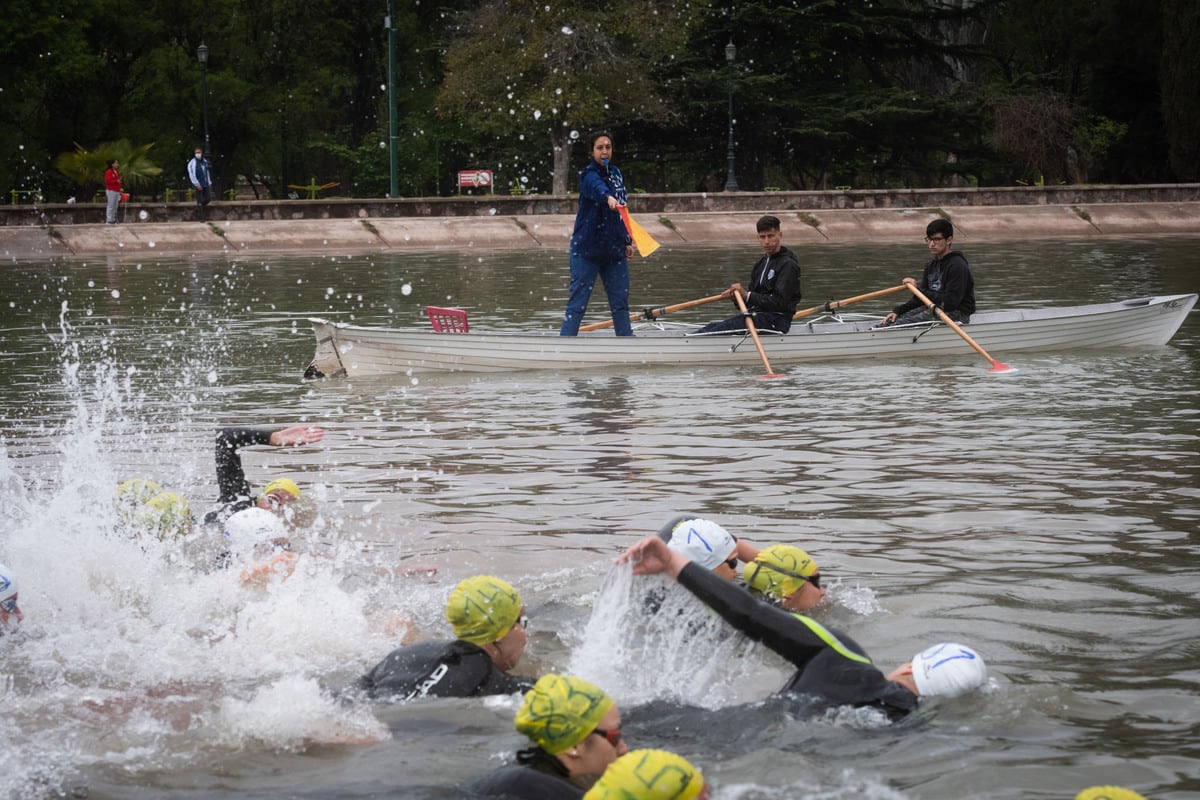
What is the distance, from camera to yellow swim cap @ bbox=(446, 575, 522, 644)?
661cm

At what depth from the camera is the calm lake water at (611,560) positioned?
6.29 m

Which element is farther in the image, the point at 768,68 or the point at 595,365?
the point at 768,68

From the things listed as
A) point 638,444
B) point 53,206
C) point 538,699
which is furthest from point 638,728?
point 53,206

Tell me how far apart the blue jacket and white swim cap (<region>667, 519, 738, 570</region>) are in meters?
9.02

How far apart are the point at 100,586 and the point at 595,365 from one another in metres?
9.10

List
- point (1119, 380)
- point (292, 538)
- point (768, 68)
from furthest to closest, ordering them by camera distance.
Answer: point (768, 68) → point (1119, 380) → point (292, 538)

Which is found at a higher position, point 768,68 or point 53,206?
point 768,68

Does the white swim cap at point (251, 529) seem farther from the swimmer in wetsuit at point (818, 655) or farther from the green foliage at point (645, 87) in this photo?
the green foliage at point (645, 87)

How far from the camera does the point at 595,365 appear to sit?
55.6 feet

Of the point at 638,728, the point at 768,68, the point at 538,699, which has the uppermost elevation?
the point at 768,68

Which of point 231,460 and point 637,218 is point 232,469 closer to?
point 231,460

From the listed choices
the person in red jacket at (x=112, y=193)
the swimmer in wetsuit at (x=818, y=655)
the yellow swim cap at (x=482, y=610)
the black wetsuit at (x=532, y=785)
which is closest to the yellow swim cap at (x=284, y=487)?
the yellow swim cap at (x=482, y=610)

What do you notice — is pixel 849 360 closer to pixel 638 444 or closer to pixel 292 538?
pixel 638 444

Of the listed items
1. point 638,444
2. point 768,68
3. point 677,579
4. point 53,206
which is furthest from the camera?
point 768,68
